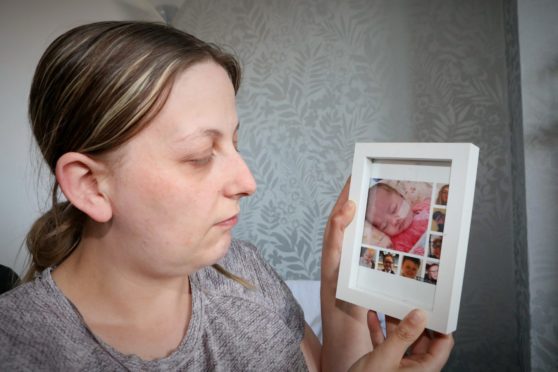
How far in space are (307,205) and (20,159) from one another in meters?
1.55

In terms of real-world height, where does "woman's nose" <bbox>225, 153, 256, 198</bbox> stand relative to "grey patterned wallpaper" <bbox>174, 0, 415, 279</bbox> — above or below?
below

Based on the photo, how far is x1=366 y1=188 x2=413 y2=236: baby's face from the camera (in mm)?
678

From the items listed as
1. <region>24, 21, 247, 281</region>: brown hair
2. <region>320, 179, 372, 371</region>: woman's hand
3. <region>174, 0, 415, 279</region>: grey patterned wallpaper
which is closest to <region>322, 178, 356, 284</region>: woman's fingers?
<region>320, 179, 372, 371</region>: woman's hand

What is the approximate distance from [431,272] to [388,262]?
0.26ft

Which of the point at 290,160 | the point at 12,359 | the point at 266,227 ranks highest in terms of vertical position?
the point at 290,160

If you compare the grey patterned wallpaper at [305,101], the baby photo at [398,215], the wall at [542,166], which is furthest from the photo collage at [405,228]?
the grey patterned wallpaper at [305,101]

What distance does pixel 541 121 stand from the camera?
100 cm

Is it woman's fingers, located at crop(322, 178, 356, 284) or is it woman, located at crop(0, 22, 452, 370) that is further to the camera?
woman's fingers, located at crop(322, 178, 356, 284)

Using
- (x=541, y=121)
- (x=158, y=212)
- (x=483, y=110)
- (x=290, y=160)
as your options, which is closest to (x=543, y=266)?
(x=541, y=121)

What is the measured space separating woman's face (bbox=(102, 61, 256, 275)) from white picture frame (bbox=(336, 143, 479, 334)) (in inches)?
8.9

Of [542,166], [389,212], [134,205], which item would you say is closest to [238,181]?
[134,205]

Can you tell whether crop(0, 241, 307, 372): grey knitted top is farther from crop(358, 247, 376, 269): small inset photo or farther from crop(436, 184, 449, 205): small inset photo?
crop(436, 184, 449, 205): small inset photo

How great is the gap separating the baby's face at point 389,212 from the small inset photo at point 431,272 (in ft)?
0.25

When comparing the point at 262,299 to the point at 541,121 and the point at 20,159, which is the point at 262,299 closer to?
the point at 541,121
